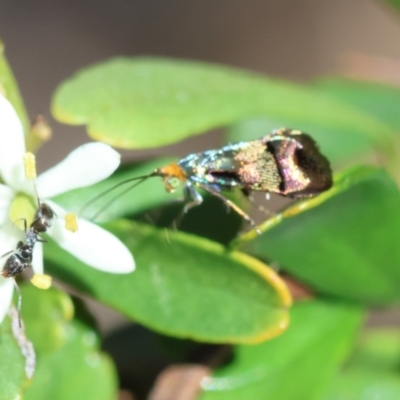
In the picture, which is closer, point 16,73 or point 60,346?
point 60,346

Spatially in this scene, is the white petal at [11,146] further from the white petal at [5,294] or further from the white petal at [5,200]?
the white petal at [5,294]

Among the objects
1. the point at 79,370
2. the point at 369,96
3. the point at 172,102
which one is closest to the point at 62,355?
the point at 79,370

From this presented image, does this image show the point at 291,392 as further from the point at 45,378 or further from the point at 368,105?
the point at 368,105

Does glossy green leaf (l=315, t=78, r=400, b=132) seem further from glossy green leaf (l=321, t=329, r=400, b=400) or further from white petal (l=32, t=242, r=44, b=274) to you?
white petal (l=32, t=242, r=44, b=274)

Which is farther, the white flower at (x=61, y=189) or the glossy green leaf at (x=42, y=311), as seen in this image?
the glossy green leaf at (x=42, y=311)

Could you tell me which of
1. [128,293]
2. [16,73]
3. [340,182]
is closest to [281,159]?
[340,182]

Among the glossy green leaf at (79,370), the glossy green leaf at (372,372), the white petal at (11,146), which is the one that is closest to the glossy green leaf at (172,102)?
the white petal at (11,146)

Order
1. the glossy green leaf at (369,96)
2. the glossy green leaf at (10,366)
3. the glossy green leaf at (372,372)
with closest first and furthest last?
the glossy green leaf at (10,366) → the glossy green leaf at (372,372) → the glossy green leaf at (369,96)
